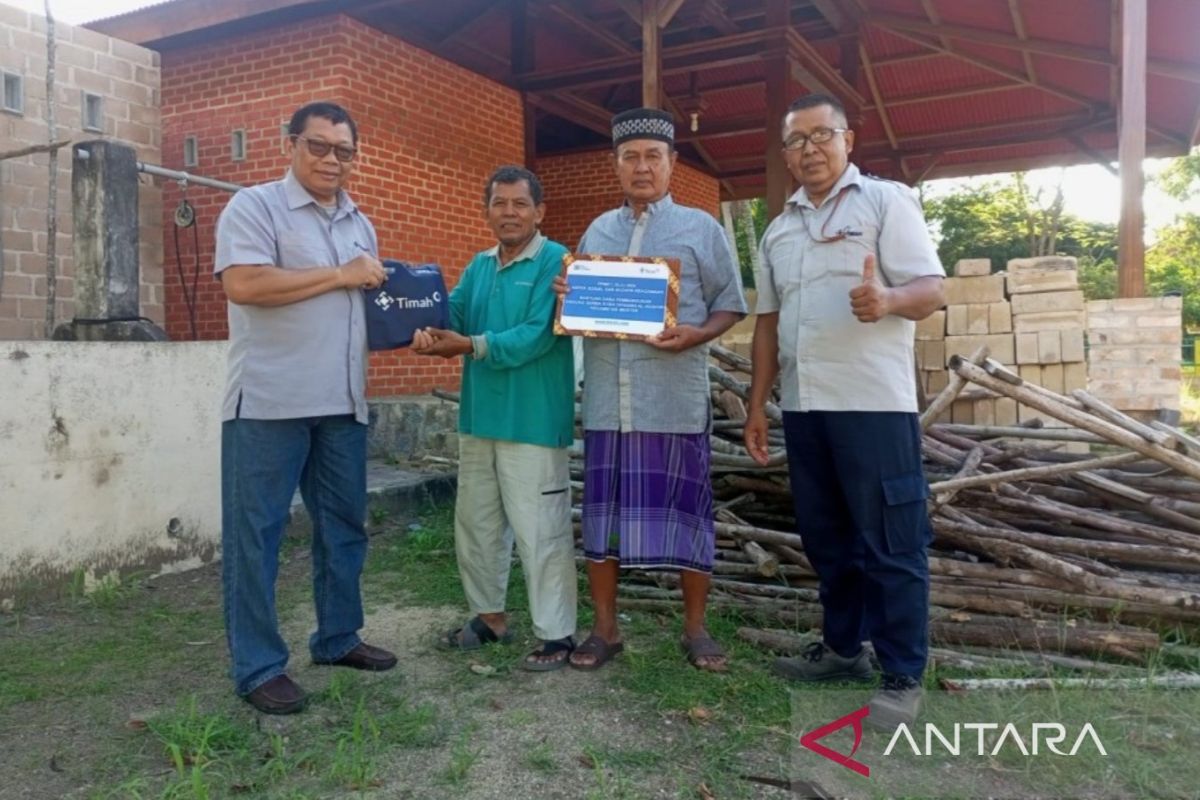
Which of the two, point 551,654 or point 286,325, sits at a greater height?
point 286,325

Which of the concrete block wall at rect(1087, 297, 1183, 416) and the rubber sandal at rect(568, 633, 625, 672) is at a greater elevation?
the concrete block wall at rect(1087, 297, 1183, 416)

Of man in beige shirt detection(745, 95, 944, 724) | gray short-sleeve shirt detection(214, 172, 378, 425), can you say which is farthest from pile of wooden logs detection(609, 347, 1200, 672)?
gray short-sleeve shirt detection(214, 172, 378, 425)

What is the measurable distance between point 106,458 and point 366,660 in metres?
1.97

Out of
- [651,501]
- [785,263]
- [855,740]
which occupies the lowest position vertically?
[855,740]

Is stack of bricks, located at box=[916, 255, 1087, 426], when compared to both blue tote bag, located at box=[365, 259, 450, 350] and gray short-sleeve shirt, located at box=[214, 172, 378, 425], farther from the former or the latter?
gray short-sleeve shirt, located at box=[214, 172, 378, 425]

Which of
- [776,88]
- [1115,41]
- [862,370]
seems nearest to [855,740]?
[862,370]

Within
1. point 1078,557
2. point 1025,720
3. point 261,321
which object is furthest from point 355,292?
point 1078,557

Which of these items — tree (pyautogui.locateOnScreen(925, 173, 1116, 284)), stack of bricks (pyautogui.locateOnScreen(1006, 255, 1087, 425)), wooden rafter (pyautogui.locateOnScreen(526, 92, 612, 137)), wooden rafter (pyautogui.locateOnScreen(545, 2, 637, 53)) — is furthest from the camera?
tree (pyautogui.locateOnScreen(925, 173, 1116, 284))

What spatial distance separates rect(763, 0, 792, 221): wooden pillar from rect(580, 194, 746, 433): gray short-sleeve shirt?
5.58 metres

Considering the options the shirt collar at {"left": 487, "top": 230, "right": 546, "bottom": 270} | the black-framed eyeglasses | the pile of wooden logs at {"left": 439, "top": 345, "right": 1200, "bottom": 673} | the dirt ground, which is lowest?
the dirt ground

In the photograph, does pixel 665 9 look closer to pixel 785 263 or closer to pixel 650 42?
pixel 650 42

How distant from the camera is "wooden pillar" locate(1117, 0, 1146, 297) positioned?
6848mm

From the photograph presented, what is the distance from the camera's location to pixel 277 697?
292 centimetres

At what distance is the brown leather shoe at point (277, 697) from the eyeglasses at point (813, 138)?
2436 millimetres
